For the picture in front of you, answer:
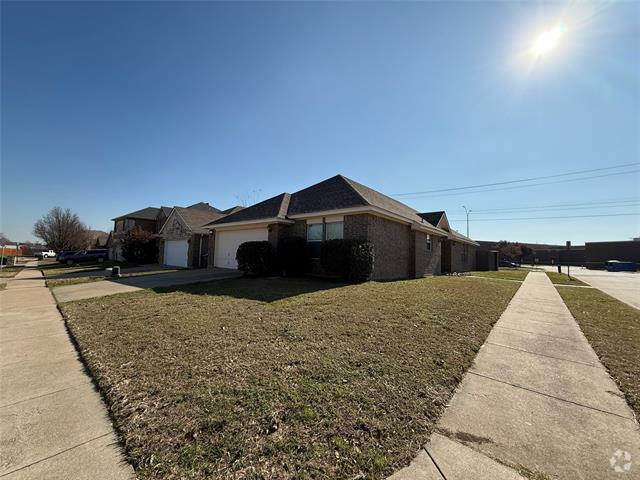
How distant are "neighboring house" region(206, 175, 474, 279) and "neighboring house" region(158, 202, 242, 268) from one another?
318 centimetres

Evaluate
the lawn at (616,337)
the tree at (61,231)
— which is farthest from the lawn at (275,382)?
the tree at (61,231)

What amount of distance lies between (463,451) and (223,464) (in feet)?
6.36

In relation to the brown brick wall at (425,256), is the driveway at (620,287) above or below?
below

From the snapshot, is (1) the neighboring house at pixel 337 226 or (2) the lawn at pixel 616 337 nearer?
(2) the lawn at pixel 616 337

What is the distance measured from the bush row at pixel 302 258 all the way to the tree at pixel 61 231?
1812 inches

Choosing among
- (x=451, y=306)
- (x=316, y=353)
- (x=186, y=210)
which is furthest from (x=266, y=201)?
(x=316, y=353)

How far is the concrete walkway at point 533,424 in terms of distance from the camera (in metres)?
2.08

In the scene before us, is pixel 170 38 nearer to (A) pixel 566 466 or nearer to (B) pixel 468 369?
(B) pixel 468 369

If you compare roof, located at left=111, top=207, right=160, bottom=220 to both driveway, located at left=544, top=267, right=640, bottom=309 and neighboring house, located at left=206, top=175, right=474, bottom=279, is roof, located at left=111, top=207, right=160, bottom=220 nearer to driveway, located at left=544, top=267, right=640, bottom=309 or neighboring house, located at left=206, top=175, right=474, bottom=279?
neighboring house, located at left=206, top=175, right=474, bottom=279

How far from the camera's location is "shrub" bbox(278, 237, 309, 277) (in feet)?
42.7

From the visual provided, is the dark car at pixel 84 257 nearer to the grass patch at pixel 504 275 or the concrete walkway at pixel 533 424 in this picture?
the concrete walkway at pixel 533 424

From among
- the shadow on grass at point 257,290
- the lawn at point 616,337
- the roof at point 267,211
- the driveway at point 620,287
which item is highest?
the roof at point 267,211

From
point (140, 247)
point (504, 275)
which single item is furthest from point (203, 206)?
point (504, 275)

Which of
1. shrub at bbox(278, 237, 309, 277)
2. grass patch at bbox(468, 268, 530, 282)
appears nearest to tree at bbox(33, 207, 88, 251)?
shrub at bbox(278, 237, 309, 277)
